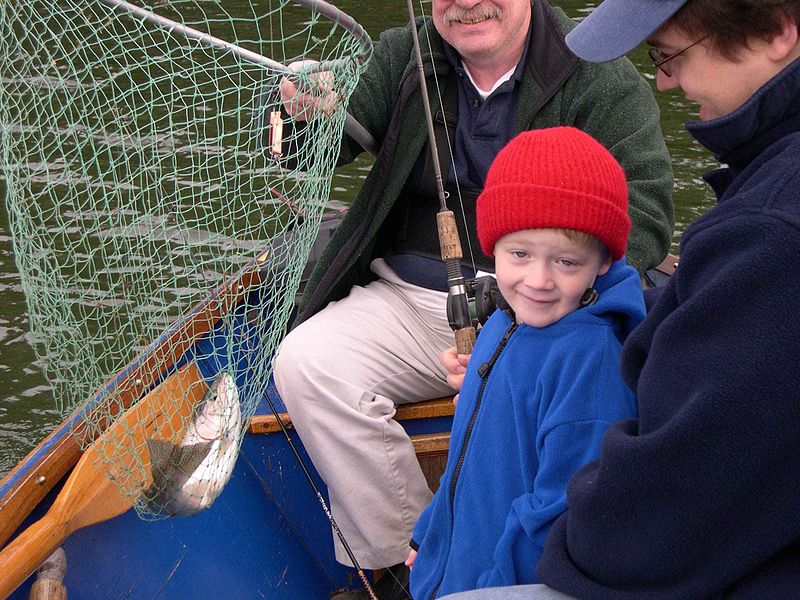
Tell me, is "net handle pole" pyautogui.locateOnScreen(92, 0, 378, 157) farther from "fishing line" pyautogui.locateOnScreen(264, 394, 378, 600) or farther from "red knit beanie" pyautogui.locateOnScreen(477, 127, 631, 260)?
"fishing line" pyautogui.locateOnScreen(264, 394, 378, 600)

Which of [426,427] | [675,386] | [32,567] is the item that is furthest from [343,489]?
[675,386]

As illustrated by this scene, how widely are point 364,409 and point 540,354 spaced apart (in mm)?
960

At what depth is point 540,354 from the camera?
2020mm

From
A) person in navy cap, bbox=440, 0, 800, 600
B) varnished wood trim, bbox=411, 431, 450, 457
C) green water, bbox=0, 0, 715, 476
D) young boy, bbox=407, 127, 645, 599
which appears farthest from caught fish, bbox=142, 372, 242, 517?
green water, bbox=0, 0, 715, 476

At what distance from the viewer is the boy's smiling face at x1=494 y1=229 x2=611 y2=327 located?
1978 millimetres

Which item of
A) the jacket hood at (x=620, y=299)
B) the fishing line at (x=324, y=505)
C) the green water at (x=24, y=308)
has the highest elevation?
the jacket hood at (x=620, y=299)

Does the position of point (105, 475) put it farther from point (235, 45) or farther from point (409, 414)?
point (235, 45)

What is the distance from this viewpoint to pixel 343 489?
Answer: 9.40 feet

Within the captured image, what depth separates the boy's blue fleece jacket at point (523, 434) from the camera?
1.87m

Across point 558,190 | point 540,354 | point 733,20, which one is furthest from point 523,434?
point 733,20

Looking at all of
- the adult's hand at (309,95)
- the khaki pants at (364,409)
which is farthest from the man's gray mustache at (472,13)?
the khaki pants at (364,409)

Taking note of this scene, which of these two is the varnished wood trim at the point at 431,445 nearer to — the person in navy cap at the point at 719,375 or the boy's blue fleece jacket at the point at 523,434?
the boy's blue fleece jacket at the point at 523,434

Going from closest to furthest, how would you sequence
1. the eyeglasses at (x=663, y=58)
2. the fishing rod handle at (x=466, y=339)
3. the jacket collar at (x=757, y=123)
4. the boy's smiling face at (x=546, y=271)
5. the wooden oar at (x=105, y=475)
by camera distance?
the jacket collar at (x=757, y=123)
the eyeglasses at (x=663, y=58)
the boy's smiling face at (x=546, y=271)
the wooden oar at (x=105, y=475)
the fishing rod handle at (x=466, y=339)

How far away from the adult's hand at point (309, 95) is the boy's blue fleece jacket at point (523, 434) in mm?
797
